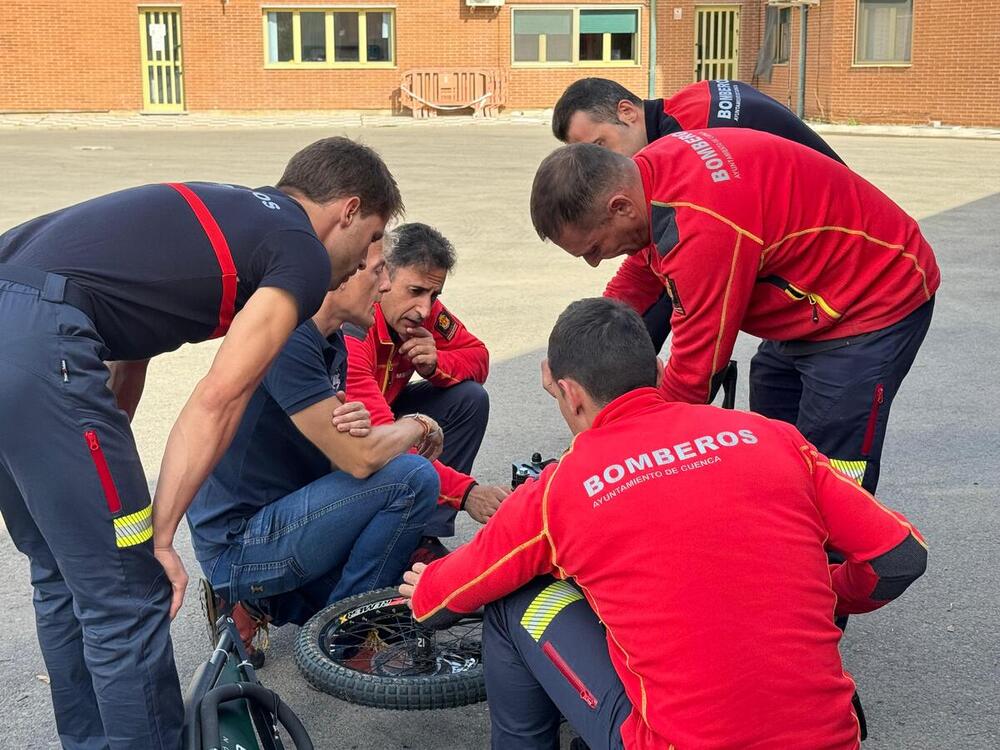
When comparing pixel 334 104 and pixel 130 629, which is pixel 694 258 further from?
pixel 334 104

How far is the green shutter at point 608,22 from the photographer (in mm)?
34344

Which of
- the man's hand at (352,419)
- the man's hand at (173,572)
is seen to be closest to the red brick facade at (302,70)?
the man's hand at (352,419)

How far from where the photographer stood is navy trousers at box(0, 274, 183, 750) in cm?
253

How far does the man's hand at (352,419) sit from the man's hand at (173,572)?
2.73 feet

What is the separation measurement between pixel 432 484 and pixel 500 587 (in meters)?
1.04

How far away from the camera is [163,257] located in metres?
2.69

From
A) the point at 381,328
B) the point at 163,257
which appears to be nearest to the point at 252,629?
the point at 381,328

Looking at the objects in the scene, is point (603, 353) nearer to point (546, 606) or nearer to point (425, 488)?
point (546, 606)

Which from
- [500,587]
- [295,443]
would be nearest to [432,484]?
[295,443]

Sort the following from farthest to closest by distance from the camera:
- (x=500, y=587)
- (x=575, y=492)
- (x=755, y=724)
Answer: (x=500, y=587) < (x=575, y=492) < (x=755, y=724)

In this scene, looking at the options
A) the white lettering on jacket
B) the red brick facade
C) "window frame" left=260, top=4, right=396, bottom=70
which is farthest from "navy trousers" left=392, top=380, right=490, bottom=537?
"window frame" left=260, top=4, right=396, bottom=70

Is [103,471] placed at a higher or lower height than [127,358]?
lower

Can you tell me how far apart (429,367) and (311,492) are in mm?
1034

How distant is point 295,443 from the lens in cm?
371
